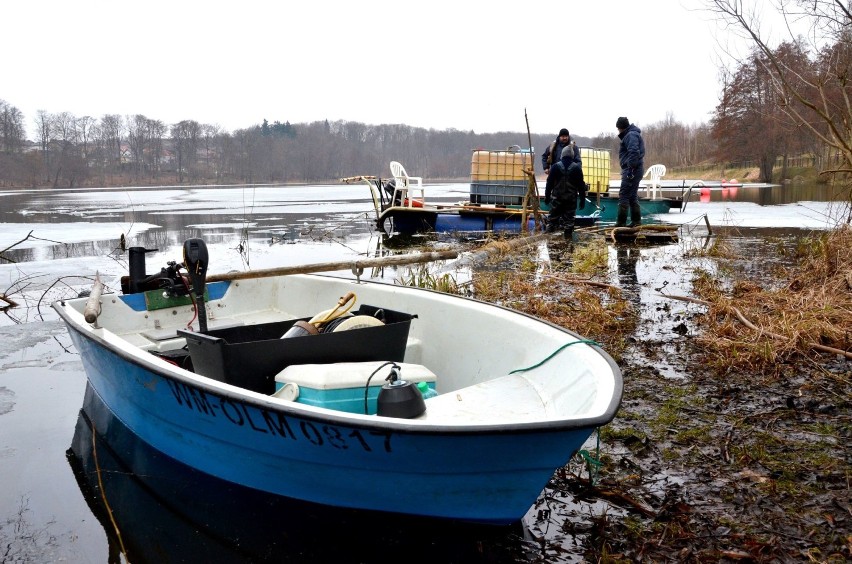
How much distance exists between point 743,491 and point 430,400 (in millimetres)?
1544

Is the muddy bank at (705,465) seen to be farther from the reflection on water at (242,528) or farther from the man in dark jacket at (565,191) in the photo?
the man in dark jacket at (565,191)

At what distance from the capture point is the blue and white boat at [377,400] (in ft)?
9.36

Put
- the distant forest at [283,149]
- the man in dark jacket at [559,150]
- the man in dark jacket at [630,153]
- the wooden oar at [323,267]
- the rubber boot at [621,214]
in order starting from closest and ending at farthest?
1. the wooden oar at [323,267]
2. the man in dark jacket at [630,153]
3. the man in dark jacket at [559,150]
4. the rubber boot at [621,214]
5. the distant forest at [283,149]

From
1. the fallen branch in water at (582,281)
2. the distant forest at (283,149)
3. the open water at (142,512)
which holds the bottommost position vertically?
the open water at (142,512)

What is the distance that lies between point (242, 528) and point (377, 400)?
1078 mm

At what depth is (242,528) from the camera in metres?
3.65

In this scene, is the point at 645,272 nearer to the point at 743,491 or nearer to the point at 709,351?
the point at 709,351

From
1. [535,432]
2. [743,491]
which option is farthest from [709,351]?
[535,432]

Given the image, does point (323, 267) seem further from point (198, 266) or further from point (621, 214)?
point (621, 214)

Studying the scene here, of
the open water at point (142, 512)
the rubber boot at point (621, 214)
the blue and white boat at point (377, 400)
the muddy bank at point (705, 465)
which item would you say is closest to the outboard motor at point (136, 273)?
the blue and white boat at point (377, 400)

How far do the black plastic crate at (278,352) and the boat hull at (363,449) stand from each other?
0.22m

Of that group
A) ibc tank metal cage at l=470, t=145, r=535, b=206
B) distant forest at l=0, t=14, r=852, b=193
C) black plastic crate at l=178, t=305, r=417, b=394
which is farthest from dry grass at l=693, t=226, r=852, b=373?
distant forest at l=0, t=14, r=852, b=193

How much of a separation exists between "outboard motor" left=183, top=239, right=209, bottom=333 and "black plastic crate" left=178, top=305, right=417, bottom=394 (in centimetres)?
68

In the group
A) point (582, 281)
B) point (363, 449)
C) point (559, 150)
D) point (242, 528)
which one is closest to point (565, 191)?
point (559, 150)
